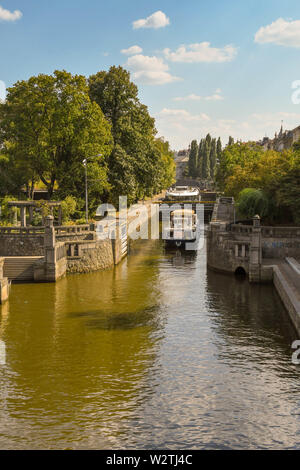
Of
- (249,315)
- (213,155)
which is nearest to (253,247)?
(249,315)

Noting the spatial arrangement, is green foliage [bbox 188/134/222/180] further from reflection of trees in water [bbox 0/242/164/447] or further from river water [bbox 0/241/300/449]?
river water [bbox 0/241/300/449]

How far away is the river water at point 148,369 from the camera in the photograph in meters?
14.7

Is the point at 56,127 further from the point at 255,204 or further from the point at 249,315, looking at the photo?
the point at 249,315

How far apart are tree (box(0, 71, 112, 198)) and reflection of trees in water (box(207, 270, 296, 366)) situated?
2084 cm

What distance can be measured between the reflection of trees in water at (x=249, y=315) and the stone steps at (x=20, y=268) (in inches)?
541

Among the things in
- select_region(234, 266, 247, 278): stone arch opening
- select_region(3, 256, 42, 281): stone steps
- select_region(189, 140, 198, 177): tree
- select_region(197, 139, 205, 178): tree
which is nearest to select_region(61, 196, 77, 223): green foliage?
select_region(3, 256, 42, 281): stone steps

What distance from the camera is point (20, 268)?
3616 centimetres

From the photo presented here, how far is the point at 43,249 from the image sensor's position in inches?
1474

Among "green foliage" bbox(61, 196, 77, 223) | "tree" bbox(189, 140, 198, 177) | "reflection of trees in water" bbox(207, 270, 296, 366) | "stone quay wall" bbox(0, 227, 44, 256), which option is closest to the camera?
"reflection of trees in water" bbox(207, 270, 296, 366)

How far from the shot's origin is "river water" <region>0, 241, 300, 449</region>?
1466 cm

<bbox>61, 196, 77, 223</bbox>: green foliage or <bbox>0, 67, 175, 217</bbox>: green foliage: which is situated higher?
<bbox>0, 67, 175, 217</bbox>: green foliage

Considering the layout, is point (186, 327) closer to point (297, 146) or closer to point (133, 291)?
point (133, 291)

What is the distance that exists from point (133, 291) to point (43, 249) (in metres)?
9.09

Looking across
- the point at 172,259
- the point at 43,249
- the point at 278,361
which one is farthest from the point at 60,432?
the point at 172,259
